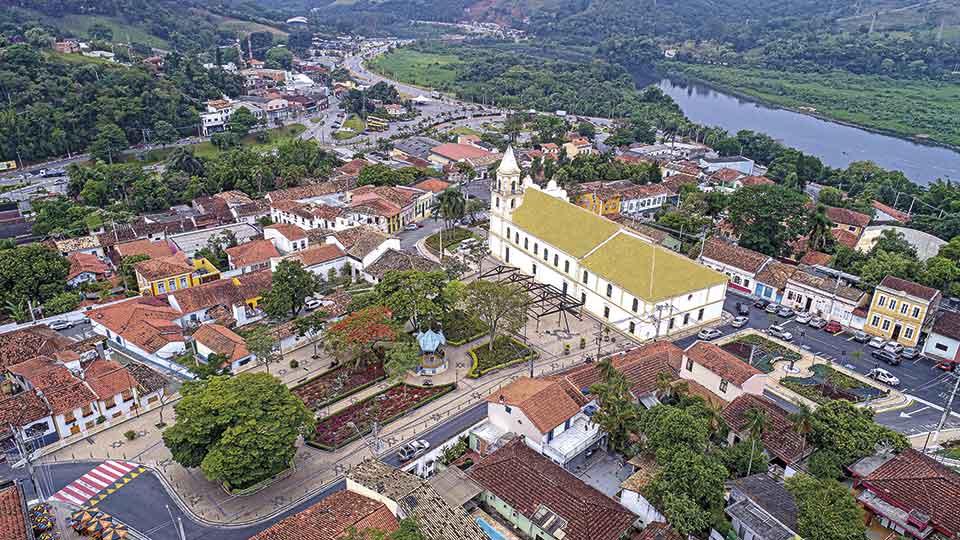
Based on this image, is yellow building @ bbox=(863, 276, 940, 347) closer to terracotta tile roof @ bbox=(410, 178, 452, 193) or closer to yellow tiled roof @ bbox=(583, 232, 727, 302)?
yellow tiled roof @ bbox=(583, 232, 727, 302)

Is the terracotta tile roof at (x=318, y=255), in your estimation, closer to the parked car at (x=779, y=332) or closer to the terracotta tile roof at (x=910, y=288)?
the parked car at (x=779, y=332)

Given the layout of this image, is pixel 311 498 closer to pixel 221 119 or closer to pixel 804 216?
pixel 804 216

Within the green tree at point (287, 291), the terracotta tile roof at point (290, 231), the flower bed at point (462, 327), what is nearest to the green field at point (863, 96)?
the flower bed at point (462, 327)

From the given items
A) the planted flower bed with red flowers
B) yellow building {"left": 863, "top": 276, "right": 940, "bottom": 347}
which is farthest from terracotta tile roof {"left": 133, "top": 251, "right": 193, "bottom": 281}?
yellow building {"left": 863, "top": 276, "right": 940, "bottom": 347}

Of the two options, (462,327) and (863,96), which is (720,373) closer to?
(462,327)

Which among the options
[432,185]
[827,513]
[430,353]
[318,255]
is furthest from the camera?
[432,185]

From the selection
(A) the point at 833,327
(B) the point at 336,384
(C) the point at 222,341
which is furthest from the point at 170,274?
(A) the point at 833,327
